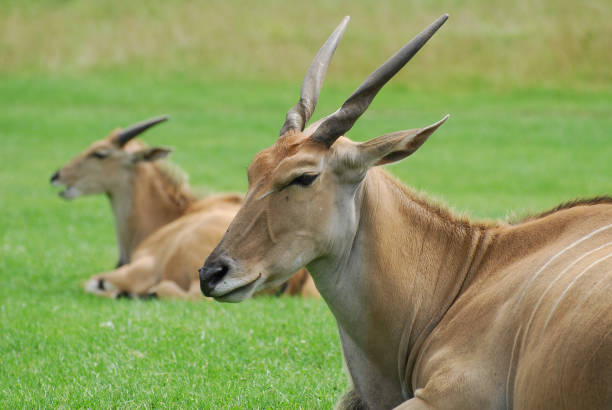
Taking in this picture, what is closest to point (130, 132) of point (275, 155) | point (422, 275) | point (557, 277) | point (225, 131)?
point (275, 155)

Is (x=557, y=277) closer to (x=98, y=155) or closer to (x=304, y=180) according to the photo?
(x=304, y=180)

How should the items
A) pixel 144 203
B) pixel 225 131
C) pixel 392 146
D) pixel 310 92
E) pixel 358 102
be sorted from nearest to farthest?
pixel 392 146 → pixel 358 102 → pixel 310 92 → pixel 144 203 → pixel 225 131

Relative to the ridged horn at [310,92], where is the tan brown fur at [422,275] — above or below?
below

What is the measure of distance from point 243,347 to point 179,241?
2.92m

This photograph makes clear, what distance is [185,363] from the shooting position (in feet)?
18.6

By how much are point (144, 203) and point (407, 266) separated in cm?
643

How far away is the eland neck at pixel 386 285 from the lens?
418cm

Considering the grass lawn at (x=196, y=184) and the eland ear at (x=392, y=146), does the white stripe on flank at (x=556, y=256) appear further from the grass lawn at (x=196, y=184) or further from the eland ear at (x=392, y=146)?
the grass lawn at (x=196, y=184)

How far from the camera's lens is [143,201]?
10.3 metres

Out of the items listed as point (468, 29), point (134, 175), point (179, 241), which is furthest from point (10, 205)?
point (468, 29)

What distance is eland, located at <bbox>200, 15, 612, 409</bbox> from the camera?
3.60 metres

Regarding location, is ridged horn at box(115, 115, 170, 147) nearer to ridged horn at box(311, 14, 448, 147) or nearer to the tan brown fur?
the tan brown fur

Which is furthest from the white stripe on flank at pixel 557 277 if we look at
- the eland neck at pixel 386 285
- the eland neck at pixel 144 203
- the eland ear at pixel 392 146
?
the eland neck at pixel 144 203

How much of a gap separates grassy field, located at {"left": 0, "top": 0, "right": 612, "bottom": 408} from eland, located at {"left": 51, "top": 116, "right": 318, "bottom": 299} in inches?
21.8
